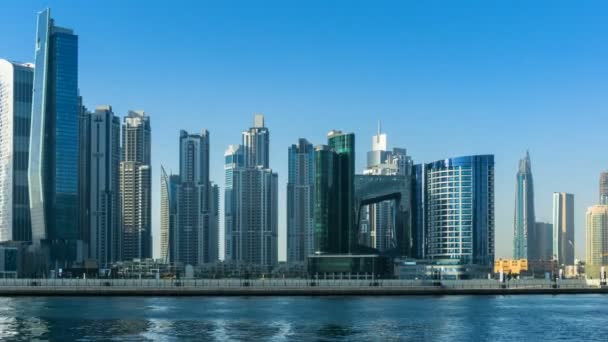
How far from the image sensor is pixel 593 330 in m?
90.7

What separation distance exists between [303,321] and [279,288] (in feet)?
245

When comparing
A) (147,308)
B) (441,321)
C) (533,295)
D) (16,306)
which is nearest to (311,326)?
(441,321)

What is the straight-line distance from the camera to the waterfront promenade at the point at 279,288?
167 m

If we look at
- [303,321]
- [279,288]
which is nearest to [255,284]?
[279,288]

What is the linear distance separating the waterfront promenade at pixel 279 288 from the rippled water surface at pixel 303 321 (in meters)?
33.3

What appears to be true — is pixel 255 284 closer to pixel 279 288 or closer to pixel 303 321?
pixel 279 288

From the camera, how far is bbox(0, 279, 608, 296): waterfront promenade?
16725 cm

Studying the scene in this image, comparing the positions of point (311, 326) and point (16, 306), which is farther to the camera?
point (16, 306)

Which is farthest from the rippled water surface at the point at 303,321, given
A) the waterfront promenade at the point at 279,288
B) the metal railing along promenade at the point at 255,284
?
the metal railing along promenade at the point at 255,284

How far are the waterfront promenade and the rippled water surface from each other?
109ft

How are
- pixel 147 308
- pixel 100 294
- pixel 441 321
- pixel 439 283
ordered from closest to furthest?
pixel 441 321 < pixel 147 308 < pixel 100 294 < pixel 439 283

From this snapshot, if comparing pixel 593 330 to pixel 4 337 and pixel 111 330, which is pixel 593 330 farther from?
pixel 4 337

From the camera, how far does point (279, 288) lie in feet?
568

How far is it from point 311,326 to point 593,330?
27.3 meters
